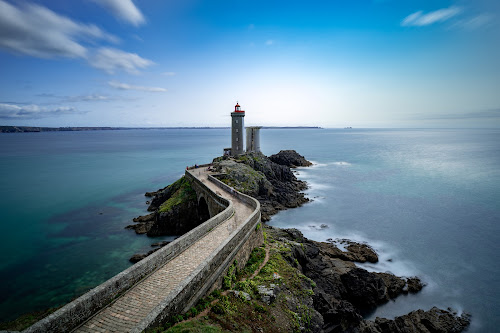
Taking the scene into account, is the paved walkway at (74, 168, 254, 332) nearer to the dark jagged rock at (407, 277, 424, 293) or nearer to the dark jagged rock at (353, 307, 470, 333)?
the dark jagged rock at (353, 307, 470, 333)

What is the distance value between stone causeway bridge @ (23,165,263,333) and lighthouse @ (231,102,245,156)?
1153 inches

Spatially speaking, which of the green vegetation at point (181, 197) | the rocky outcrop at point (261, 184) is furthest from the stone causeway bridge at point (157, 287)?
the rocky outcrop at point (261, 184)

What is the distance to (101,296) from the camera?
8.00 meters

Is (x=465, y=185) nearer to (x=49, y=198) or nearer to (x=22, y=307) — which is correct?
(x=22, y=307)

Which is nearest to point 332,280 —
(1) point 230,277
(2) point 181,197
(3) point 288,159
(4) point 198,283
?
(1) point 230,277

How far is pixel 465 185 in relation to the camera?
4428 centimetres

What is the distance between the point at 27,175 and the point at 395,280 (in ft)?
214

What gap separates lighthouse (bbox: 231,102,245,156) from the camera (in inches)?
1658

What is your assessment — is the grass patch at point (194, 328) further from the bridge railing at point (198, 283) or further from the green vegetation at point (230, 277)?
the green vegetation at point (230, 277)

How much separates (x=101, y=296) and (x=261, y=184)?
26508 mm

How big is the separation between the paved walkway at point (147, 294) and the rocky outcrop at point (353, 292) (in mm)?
6077

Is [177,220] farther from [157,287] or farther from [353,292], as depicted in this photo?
[157,287]

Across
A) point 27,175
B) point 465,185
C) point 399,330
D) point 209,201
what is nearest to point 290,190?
point 209,201

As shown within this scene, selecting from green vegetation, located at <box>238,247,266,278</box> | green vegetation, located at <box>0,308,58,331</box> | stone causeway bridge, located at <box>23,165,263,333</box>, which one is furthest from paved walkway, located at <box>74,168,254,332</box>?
A: green vegetation, located at <box>0,308,58,331</box>
